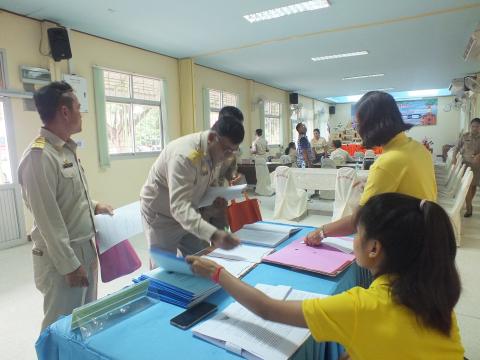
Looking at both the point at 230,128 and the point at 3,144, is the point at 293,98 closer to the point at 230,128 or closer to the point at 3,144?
the point at 3,144

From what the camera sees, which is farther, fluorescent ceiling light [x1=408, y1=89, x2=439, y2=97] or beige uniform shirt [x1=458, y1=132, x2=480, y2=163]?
fluorescent ceiling light [x1=408, y1=89, x2=439, y2=97]

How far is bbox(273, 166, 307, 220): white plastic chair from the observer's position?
16.9 ft

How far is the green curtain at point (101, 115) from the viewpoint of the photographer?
197 inches

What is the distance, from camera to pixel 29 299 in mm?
2812

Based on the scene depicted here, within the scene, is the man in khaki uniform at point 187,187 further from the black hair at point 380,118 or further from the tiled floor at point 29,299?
the tiled floor at point 29,299

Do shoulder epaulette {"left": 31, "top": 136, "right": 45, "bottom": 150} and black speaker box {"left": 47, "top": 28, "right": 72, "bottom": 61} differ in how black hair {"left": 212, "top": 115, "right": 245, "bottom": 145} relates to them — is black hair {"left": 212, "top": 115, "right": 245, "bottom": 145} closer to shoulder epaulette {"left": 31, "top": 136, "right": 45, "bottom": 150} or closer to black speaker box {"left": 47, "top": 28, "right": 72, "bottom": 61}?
shoulder epaulette {"left": 31, "top": 136, "right": 45, "bottom": 150}

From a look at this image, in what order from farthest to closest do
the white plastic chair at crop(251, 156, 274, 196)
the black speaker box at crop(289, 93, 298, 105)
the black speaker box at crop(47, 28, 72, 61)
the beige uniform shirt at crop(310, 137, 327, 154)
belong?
the black speaker box at crop(289, 93, 298, 105), the beige uniform shirt at crop(310, 137, 327, 154), the white plastic chair at crop(251, 156, 274, 196), the black speaker box at crop(47, 28, 72, 61)

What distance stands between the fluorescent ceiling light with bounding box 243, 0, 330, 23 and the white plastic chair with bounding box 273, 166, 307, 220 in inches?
83.4

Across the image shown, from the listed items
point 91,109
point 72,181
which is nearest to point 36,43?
point 91,109

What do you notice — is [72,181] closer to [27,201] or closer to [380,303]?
[27,201]

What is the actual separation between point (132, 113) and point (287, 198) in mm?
3052

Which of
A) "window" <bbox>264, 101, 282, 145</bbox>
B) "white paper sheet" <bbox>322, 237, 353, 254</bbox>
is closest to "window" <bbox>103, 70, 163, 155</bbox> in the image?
"white paper sheet" <bbox>322, 237, 353, 254</bbox>

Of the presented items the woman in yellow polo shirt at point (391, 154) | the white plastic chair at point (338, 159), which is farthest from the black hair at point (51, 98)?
the white plastic chair at point (338, 159)

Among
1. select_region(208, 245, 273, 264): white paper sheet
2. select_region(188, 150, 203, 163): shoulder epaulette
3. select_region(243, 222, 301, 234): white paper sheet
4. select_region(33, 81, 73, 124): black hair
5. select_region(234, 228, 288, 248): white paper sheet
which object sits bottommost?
select_region(208, 245, 273, 264): white paper sheet
